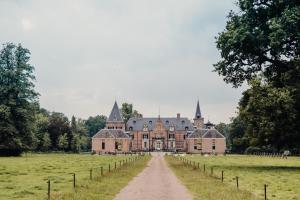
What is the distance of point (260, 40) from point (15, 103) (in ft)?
168

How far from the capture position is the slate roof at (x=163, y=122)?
524 feet

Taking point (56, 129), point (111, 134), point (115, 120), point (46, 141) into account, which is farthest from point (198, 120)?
point (46, 141)

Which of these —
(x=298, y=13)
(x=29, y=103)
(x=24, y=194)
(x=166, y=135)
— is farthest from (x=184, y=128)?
(x=24, y=194)

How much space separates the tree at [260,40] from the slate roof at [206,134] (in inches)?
3701

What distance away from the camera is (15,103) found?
82250 millimetres

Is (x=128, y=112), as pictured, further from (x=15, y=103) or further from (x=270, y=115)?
(x=270, y=115)

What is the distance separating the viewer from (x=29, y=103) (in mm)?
85812

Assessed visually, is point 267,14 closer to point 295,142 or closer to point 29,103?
point 295,142

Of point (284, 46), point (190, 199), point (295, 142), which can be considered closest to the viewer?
point (190, 199)

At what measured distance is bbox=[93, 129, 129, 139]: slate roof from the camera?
465 ft

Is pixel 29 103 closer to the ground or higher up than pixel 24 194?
higher up

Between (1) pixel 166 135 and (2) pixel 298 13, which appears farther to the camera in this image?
(1) pixel 166 135

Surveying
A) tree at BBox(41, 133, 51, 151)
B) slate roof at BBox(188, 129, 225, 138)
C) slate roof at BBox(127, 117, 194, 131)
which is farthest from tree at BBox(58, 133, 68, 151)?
slate roof at BBox(188, 129, 225, 138)

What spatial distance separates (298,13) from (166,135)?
121674 mm
